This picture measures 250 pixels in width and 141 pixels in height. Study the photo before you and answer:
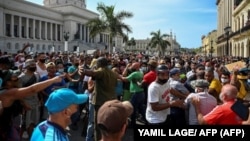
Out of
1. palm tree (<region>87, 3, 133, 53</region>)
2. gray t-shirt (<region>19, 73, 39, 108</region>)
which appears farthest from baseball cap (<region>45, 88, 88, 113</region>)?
palm tree (<region>87, 3, 133, 53</region>)

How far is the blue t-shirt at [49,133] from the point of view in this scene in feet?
9.93

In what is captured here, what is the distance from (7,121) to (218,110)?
3.08m

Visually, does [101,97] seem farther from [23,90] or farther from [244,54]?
[244,54]

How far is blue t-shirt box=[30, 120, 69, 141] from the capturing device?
303 centimetres

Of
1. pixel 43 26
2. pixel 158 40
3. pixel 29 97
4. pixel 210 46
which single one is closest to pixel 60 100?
pixel 29 97

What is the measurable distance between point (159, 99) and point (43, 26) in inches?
3235

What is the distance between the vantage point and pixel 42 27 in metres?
84.3

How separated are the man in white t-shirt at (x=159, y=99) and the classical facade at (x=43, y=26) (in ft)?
176

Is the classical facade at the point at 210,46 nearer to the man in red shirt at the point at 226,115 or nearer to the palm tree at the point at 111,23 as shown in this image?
the palm tree at the point at 111,23

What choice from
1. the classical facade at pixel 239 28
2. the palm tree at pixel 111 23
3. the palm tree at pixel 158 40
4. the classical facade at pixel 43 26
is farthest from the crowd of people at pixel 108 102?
the palm tree at pixel 158 40

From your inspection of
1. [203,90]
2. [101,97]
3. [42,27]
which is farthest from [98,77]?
[42,27]

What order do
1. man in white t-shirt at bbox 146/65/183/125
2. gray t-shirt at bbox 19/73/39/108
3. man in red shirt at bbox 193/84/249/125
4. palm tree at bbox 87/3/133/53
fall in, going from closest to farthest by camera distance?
man in red shirt at bbox 193/84/249/125 → man in white t-shirt at bbox 146/65/183/125 → gray t-shirt at bbox 19/73/39/108 → palm tree at bbox 87/3/133/53

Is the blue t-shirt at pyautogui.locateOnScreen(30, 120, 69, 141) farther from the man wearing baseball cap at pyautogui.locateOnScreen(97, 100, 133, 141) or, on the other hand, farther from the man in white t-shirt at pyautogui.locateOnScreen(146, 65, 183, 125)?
the man in white t-shirt at pyautogui.locateOnScreen(146, 65, 183, 125)

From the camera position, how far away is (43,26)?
277ft
